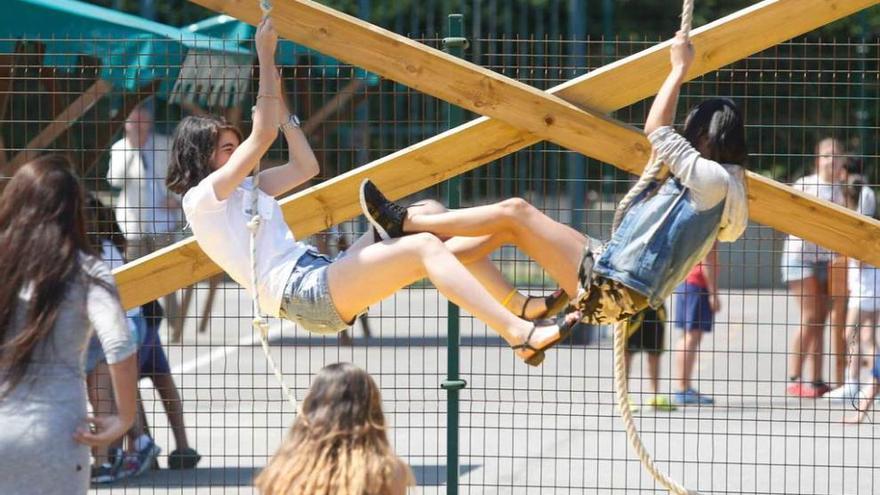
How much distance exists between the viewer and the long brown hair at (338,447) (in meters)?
4.02

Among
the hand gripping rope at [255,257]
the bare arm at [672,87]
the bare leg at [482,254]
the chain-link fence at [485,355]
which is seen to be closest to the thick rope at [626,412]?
the bare leg at [482,254]

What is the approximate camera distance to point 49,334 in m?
4.27

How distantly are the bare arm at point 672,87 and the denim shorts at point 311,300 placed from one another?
4.72 ft

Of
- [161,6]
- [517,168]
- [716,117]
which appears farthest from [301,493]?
[161,6]

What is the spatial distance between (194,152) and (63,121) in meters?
2.12

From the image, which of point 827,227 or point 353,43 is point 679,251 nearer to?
point 827,227

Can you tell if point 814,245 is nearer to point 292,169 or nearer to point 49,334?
point 292,169

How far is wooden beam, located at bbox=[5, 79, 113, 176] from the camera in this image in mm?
7365

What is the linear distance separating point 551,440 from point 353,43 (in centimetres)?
439

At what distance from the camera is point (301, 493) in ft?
13.2

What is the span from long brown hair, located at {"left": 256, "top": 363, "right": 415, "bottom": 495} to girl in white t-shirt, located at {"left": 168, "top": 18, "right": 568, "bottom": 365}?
3.48 ft

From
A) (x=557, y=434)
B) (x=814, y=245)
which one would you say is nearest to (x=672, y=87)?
(x=557, y=434)

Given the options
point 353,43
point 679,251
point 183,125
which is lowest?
point 679,251

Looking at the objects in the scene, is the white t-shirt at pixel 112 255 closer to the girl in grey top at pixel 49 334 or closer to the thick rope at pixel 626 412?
the girl in grey top at pixel 49 334
